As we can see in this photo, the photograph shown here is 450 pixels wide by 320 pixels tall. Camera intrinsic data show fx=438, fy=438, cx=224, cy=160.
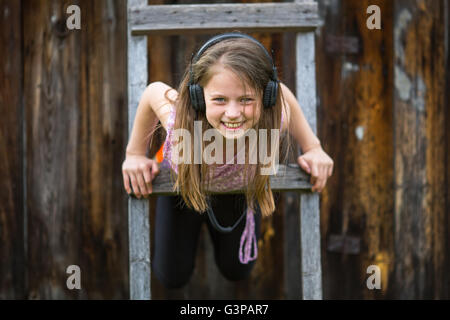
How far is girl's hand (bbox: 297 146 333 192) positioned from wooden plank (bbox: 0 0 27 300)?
1529 mm

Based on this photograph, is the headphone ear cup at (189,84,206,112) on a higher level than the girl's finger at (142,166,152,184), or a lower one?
higher

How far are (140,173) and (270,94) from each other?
23.4 inches

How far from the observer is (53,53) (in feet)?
7.70

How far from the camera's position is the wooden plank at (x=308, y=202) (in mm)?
1798

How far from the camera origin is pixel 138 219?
1.76 meters

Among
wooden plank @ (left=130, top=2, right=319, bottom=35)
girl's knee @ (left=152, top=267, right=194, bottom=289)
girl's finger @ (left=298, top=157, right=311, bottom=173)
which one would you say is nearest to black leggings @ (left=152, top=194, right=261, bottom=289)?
girl's knee @ (left=152, top=267, right=194, bottom=289)

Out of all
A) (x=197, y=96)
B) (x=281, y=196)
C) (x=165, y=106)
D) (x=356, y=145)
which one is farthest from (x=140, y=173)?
(x=356, y=145)

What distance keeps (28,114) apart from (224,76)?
1416mm

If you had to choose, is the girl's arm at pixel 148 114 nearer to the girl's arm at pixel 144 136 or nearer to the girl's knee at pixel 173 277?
the girl's arm at pixel 144 136

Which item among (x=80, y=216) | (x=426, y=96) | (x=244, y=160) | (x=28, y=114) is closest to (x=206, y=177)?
(x=244, y=160)

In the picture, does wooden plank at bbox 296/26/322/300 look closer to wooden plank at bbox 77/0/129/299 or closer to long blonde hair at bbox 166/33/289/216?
long blonde hair at bbox 166/33/289/216

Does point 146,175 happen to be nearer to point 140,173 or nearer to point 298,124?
point 140,173

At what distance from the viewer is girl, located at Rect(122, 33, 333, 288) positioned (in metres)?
1.45

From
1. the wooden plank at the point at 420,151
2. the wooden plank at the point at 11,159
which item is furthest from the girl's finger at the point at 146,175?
the wooden plank at the point at 420,151
